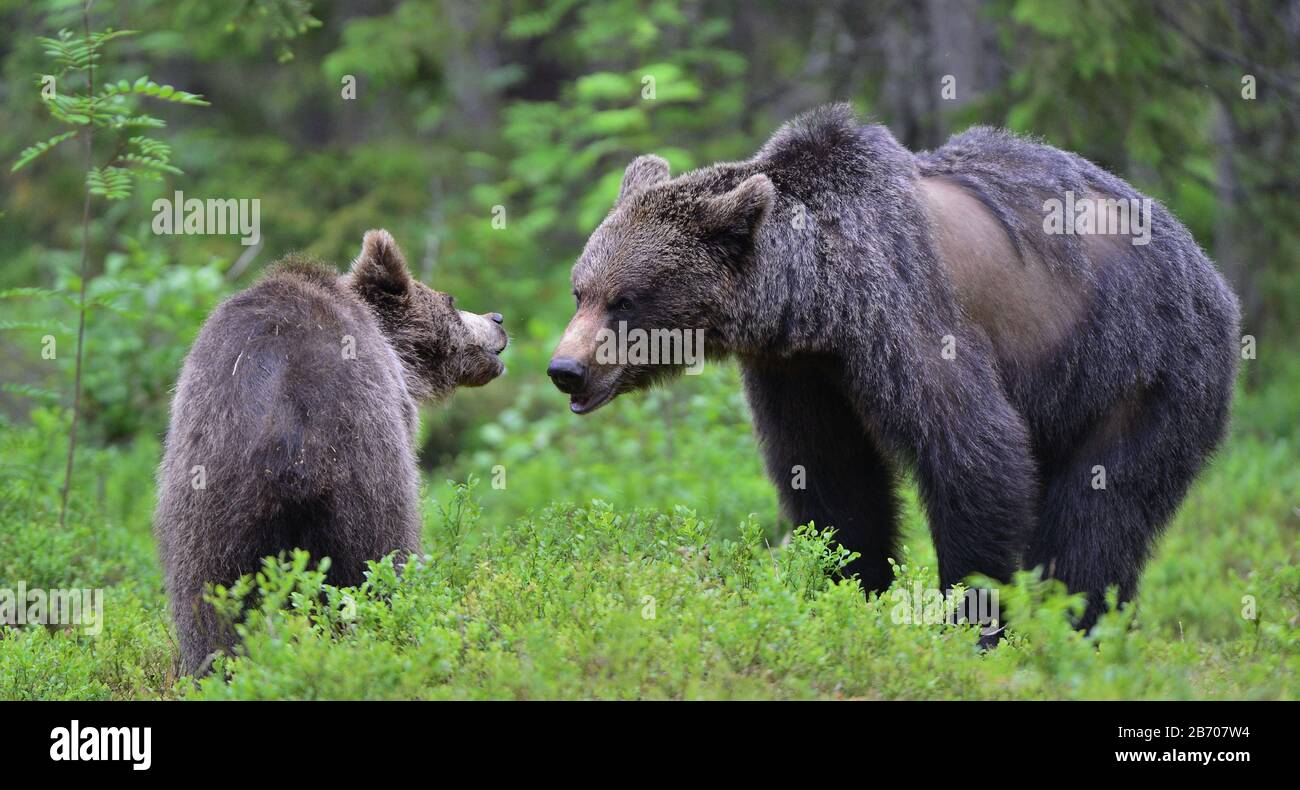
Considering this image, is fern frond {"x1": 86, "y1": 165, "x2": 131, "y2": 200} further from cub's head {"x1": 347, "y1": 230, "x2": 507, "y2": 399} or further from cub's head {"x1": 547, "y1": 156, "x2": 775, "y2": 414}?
cub's head {"x1": 547, "y1": 156, "x2": 775, "y2": 414}

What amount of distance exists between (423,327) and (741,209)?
1952 mm

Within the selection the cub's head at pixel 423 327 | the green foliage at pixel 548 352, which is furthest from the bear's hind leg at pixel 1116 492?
the cub's head at pixel 423 327

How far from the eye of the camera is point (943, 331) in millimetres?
6434

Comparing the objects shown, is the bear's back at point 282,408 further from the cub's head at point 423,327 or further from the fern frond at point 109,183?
the fern frond at point 109,183

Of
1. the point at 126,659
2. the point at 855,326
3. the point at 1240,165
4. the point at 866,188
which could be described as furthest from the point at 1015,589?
the point at 1240,165

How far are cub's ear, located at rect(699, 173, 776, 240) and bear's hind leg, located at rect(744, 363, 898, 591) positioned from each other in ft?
2.51

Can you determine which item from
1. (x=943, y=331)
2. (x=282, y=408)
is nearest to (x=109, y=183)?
(x=282, y=408)

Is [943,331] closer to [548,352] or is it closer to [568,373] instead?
[568,373]

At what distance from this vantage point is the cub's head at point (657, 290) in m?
6.59

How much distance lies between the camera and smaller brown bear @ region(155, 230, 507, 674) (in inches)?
222

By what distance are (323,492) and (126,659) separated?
175 centimetres

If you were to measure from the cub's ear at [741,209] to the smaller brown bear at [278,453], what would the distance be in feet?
5.57

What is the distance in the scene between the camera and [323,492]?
5.66 m
